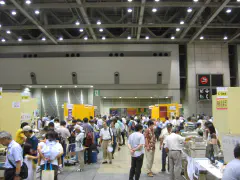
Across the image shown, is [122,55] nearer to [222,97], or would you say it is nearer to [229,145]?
[222,97]

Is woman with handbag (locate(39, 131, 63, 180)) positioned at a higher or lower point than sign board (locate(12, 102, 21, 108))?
lower

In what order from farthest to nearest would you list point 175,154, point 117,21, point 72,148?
point 117,21
point 72,148
point 175,154

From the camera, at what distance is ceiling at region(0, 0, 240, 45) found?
17266mm

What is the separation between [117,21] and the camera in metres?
21.5

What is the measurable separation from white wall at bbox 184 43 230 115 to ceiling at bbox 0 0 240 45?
40.3 inches

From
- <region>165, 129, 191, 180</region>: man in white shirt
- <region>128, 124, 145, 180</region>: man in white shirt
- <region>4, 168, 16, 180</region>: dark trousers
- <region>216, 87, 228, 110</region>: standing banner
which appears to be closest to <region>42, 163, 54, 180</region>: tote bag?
<region>4, 168, 16, 180</region>: dark trousers

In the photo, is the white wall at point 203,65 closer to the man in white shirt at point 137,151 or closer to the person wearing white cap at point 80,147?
the person wearing white cap at point 80,147

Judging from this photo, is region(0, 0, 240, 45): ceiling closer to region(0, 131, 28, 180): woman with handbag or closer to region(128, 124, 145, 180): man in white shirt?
region(128, 124, 145, 180): man in white shirt

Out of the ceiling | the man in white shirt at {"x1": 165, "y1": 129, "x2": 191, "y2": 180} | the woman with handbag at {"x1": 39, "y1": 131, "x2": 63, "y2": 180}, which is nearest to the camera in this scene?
the woman with handbag at {"x1": 39, "y1": 131, "x2": 63, "y2": 180}

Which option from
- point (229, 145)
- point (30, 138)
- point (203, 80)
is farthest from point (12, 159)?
point (203, 80)

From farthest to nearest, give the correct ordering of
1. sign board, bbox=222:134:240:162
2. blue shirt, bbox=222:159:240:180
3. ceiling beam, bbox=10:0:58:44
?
1. ceiling beam, bbox=10:0:58:44
2. sign board, bbox=222:134:240:162
3. blue shirt, bbox=222:159:240:180

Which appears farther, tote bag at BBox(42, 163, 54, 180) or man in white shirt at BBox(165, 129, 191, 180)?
A: man in white shirt at BBox(165, 129, 191, 180)

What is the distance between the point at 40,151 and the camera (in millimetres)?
5020

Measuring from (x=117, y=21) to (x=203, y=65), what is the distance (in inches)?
420
